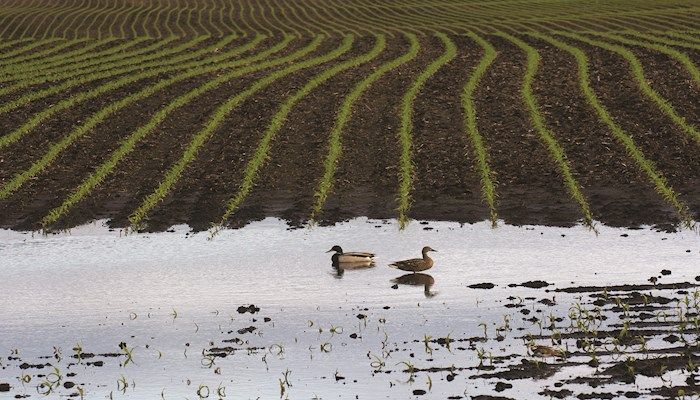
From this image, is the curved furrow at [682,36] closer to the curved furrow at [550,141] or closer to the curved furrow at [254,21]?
the curved furrow at [550,141]

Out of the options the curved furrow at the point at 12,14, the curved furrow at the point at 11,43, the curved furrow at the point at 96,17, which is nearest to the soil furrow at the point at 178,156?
the curved furrow at the point at 11,43

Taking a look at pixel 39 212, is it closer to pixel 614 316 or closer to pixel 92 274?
pixel 92 274

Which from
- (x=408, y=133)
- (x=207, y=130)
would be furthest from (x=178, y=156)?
(x=408, y=133)

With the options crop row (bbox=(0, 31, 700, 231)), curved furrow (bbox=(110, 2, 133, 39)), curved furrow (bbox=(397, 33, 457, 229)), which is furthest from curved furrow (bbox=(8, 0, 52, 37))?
A: curved furrow (bbox=(397, 33, 457, 229))

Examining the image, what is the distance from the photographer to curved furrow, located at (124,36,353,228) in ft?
81.8

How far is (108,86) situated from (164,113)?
20.7ft

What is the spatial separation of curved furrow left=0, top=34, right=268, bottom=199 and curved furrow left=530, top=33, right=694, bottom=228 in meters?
12.8

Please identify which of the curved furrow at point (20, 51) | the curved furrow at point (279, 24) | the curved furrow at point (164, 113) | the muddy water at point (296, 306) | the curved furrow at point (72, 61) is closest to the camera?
the muddy water at point (296, 306)

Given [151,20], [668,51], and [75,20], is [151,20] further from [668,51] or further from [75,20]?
[668,51]

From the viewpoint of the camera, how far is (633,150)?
28.6 metres

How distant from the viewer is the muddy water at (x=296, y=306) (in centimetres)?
1348

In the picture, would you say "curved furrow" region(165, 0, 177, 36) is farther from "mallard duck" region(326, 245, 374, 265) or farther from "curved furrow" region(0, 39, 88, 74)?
"mallard duck" region(326, 245, 374, 265)

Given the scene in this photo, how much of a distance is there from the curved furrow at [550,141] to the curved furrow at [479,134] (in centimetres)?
143

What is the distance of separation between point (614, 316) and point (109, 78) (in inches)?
1176
